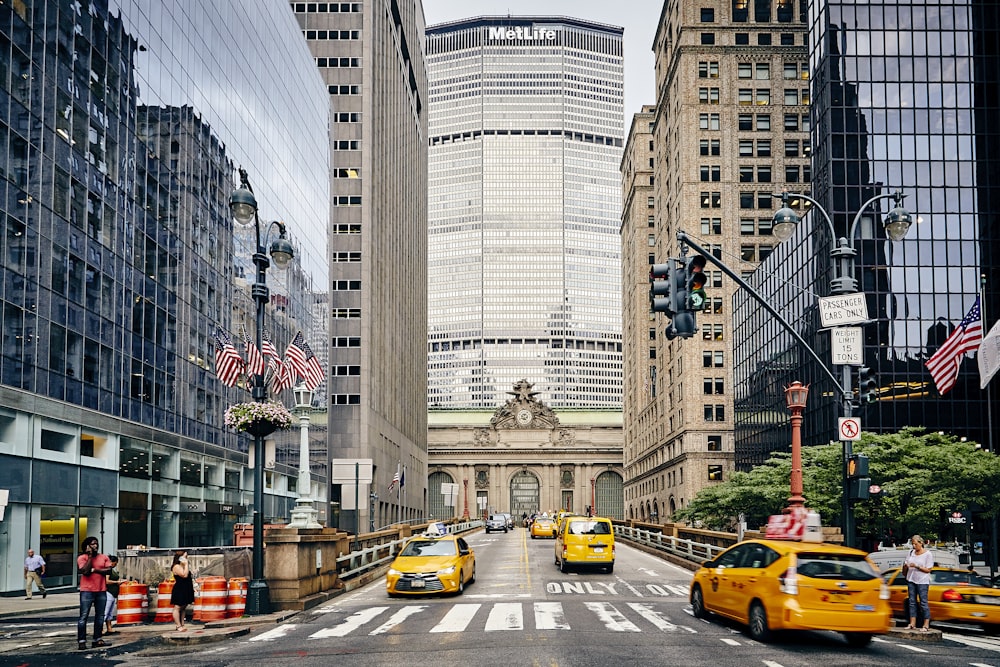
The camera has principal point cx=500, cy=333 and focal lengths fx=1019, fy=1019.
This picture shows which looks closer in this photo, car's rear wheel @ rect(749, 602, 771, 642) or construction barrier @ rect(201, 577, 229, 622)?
car's rear wheel @ rect(749, 602, 771, 642)

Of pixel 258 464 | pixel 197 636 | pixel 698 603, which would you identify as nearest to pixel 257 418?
pixel 258 464

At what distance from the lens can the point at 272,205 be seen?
65.1m

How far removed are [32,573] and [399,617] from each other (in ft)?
48.8

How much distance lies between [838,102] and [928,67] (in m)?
6.64

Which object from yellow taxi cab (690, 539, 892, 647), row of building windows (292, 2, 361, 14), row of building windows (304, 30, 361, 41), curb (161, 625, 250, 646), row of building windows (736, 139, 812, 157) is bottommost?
curb (161, 625, 250, 646)

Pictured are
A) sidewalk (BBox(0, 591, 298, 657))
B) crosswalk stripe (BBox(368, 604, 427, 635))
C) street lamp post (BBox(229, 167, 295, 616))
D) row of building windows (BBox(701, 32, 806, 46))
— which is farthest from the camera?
row of building windows (BBox(701, 32, 806, 46))

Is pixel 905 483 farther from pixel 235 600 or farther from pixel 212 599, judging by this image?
pixel 212 599

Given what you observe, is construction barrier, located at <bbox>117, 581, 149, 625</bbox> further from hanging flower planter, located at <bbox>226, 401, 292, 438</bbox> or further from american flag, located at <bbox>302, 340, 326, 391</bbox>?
american flag, located at <bbox>302, 340, 326, 391</bbox>

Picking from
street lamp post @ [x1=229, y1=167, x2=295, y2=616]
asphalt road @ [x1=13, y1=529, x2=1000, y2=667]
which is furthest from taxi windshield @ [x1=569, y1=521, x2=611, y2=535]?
street lamp post @ [x1=229, y1=167, x2=295, y2=616]

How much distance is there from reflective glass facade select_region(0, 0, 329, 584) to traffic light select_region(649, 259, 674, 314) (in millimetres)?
21538

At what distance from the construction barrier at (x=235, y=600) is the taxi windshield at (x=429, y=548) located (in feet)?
20.7

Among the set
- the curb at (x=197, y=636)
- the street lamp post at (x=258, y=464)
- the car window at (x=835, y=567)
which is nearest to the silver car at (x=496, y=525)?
the street lamp post at (x=258, y=464)

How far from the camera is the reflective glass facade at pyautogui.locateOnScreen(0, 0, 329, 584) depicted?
33.1 m

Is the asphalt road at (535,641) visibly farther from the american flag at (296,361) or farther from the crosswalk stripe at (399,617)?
the american flag at (296,361)
